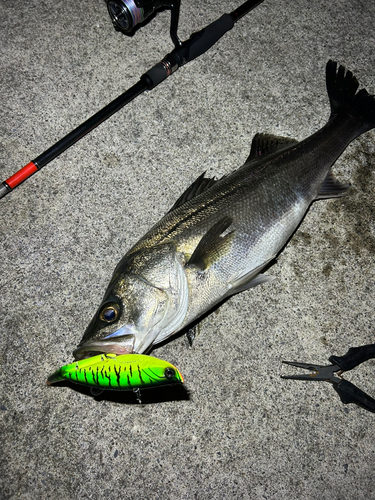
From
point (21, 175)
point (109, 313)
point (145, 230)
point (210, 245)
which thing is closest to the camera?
point (109, 313)

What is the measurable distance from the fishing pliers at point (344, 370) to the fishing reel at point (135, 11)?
2.35 m

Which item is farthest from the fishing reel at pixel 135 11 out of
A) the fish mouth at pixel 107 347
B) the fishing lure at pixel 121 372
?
the fishing lure at pixel 121 372

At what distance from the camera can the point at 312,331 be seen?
7.39 feet

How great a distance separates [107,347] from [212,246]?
70 cm

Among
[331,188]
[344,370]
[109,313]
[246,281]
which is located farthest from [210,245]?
[344,370]

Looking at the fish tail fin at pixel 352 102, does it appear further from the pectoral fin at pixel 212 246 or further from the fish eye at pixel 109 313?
the fish eye at pixel 109 313

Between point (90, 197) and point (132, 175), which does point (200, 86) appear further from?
point (90, 197)

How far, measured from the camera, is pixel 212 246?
6.04ft

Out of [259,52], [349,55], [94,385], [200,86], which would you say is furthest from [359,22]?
[94,385]

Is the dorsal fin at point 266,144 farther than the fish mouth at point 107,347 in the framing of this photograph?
Yes

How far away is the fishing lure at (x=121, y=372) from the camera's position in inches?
55.7

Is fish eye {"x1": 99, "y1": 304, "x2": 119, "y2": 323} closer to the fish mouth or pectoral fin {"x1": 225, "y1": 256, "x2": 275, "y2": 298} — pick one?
the fish mouth

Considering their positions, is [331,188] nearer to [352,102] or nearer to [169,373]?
[352,102]

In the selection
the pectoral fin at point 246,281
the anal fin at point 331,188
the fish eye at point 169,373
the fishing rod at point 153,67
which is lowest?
the anal fin at point 331,188
